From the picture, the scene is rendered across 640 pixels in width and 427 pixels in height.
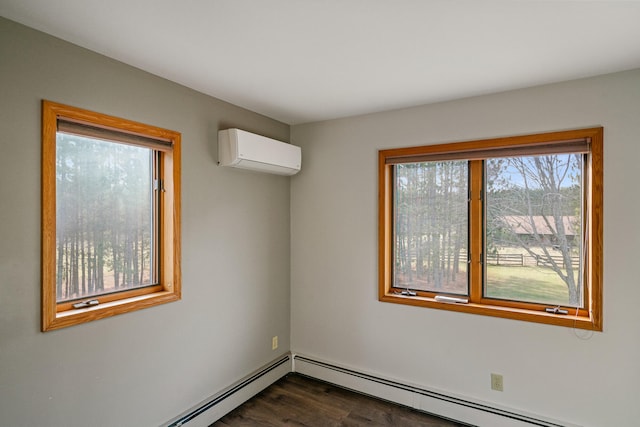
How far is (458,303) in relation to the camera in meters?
2.62

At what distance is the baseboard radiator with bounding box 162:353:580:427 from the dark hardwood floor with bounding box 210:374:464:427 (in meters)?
0.06

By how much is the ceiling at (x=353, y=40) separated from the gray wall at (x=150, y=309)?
7.6 inches

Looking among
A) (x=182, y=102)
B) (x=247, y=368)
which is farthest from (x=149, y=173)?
(x=247, y=368)

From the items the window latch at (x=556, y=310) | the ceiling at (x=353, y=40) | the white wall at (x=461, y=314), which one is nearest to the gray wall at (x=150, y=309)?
the ceiling at (x=353, y=40)

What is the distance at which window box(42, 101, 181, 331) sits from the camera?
173 centimetres

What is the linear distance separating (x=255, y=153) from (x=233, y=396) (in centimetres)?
194

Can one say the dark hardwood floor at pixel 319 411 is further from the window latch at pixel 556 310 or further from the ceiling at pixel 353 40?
the ceiling at pixel 353 40

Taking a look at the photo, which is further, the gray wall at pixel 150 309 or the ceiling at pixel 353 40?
the gray wall at pixel 150 309

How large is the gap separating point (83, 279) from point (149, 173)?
30.4 inches

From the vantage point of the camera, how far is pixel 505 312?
2436mm

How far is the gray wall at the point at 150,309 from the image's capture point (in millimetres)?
1601

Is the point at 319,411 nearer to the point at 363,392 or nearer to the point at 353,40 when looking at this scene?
the point at 363,392

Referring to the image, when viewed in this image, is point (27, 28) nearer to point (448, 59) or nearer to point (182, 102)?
point (182, 102)

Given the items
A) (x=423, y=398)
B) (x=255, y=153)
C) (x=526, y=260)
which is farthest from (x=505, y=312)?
(x=255, y=153)
